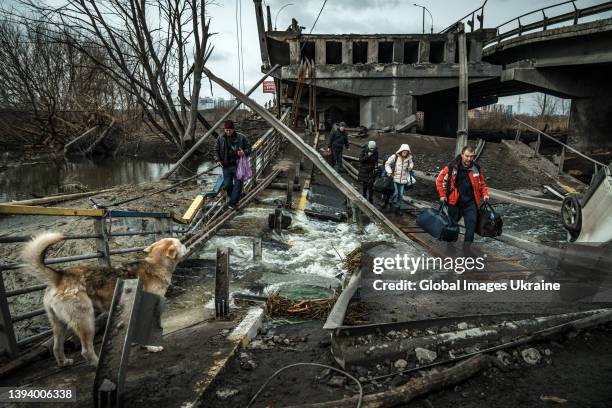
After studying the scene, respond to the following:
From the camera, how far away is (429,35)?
71.6ft

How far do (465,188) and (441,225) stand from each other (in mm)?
731

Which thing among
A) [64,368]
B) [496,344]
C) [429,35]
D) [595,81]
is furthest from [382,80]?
[64,368]

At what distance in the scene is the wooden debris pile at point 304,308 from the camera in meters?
4.70

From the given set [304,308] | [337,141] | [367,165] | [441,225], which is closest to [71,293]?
[304,308]

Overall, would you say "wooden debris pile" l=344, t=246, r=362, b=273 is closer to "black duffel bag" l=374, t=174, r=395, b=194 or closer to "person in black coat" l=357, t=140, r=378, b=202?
"black duffel bag" l=374, t=174, r=395, b=194

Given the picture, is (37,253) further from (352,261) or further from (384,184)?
(384,184)

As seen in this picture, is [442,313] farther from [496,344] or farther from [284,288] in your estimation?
[284,288]

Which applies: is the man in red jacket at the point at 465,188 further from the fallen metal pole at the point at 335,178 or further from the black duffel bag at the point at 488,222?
the fallen metal pole at the point at 335,178

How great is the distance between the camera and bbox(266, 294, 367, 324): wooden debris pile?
4.70 m

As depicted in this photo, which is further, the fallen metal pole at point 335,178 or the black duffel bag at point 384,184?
the black duffel bag at point 384,184

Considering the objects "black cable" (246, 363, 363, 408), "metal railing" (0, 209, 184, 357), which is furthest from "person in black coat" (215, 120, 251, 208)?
"black cable" (246, 363, 363, 408)

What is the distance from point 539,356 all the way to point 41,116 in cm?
2794

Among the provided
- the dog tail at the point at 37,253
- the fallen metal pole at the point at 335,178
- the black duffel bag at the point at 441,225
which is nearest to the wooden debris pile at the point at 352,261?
the fallen metal pole at the point at 335,178

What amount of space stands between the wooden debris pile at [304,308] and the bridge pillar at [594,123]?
20329 millimetres
